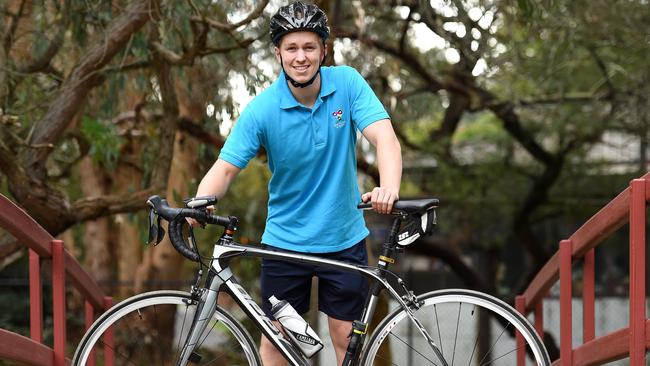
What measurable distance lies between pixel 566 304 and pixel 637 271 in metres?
0.88

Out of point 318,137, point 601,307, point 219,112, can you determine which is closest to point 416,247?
point 601,307

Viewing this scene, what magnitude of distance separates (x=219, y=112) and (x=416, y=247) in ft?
17.8

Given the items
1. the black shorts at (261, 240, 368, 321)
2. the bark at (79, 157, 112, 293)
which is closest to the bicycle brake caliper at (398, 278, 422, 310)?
the black shorts at (261, 240, 368, 321)

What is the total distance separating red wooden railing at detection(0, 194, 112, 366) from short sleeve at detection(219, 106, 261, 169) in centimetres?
83

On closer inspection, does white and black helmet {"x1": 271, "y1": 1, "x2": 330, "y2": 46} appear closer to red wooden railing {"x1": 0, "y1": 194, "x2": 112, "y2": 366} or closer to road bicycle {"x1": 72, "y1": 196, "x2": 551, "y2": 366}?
road bicycle {"x1": 72, "y1": 196, "x2": 551, "y2": 366}

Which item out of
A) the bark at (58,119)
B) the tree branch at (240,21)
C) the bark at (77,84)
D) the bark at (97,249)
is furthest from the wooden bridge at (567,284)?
the bark at (97,249)

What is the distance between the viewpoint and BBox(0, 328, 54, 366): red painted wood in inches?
141

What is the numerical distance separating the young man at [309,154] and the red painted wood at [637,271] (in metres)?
0.79

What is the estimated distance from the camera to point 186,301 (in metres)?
3.45

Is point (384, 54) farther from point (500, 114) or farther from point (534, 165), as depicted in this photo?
point (534, 165)

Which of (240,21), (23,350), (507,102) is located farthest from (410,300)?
(507,102)

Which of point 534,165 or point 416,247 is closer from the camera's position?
point 416,247

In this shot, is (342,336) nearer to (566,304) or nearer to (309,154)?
(309,154)

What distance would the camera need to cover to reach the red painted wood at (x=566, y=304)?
13.7 ft
